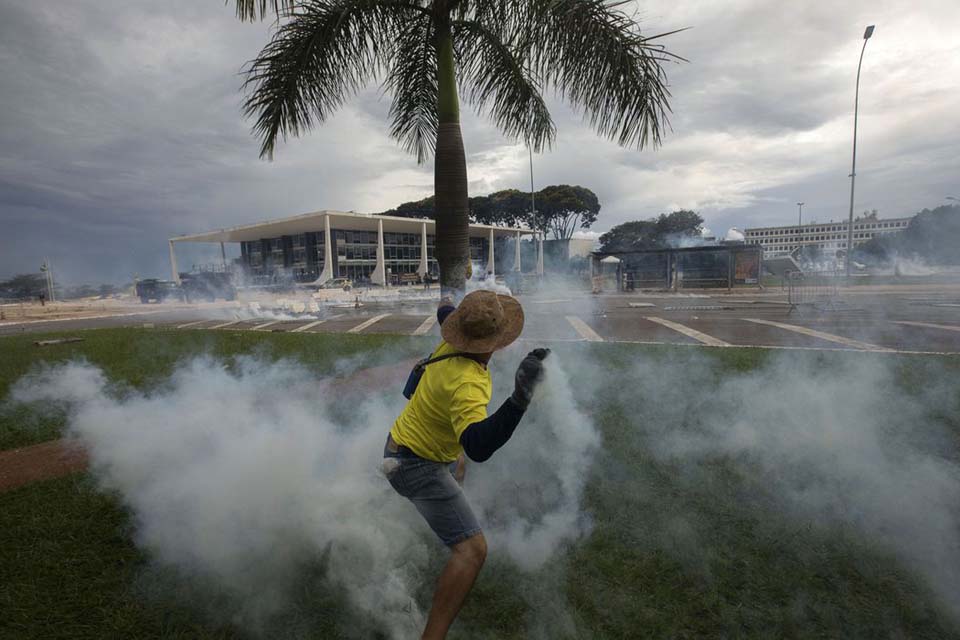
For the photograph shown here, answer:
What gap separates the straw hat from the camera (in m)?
1.87

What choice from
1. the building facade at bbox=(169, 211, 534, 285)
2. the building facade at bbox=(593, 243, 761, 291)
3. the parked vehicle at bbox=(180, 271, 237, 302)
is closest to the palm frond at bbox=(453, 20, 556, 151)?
the building facade at bbox=(593, 243, 761, 291)

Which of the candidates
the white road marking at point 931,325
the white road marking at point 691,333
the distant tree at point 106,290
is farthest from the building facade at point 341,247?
the white road marking at point 931,325

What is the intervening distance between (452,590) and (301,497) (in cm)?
114

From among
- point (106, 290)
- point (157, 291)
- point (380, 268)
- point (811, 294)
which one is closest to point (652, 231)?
point (380, 268)

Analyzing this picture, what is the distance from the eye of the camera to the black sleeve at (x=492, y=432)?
1.60 metres

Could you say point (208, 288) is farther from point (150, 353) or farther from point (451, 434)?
point (451, 434)

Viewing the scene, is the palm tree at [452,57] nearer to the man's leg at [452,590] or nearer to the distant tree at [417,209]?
the man's leg at [452,590]

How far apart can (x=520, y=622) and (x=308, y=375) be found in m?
4.52

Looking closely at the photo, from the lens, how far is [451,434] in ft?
6.43

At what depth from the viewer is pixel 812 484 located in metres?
2.96

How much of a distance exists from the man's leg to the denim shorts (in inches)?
2.8

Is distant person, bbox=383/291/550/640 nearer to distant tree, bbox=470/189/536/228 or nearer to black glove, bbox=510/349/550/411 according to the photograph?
black glove, bbox=510/349/550/411

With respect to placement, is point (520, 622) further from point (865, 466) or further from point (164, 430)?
point (164, 430)

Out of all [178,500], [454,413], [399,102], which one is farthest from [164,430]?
[399,102]
